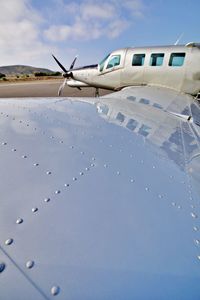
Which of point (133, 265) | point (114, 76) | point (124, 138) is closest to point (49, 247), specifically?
point (133, 265)

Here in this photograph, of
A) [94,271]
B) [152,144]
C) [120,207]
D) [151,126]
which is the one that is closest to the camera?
[94,271]

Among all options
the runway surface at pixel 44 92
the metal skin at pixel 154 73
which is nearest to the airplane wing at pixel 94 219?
the metal skin at pixel 154 73

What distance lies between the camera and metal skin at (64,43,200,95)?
7816mm

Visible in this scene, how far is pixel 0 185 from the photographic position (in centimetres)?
124

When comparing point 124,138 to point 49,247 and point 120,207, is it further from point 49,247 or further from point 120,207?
point 49,247

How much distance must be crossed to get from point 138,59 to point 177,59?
1.50 m

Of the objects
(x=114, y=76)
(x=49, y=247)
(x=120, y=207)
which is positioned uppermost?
(x=49, y=247)

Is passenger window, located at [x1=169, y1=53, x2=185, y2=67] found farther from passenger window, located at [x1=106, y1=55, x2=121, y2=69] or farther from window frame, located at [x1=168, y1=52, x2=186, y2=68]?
passenger window, located at [x1=106, y1=55, x2=121, y2=69]

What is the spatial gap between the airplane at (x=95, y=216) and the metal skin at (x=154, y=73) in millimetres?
6678

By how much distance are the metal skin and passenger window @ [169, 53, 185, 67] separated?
0.34ft

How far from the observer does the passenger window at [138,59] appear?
8.59 metres

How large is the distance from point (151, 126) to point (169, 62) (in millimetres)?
6210

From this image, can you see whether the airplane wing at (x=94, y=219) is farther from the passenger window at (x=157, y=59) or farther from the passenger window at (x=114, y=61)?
the passenger window at (x=114, y=61)

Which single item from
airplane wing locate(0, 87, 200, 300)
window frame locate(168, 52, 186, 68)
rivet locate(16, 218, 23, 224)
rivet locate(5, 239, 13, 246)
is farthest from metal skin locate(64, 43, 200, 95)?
rivet locate(5, 239, 13, 246)
